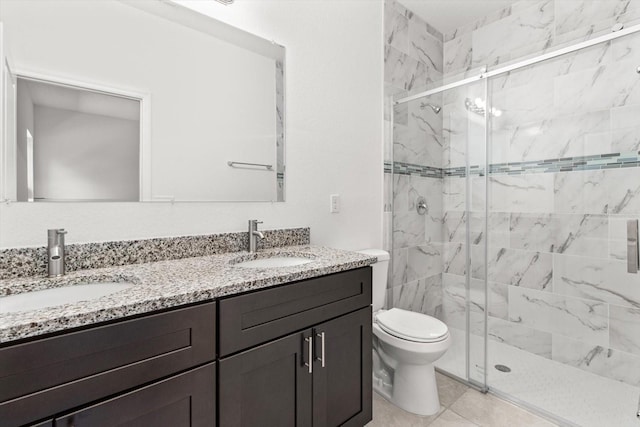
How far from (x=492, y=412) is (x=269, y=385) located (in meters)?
1.39

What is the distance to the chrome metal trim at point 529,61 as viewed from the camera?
1.74m

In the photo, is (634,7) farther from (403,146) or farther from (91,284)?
(91,284)

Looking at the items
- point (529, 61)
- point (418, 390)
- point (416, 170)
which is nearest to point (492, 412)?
point (418, 390)

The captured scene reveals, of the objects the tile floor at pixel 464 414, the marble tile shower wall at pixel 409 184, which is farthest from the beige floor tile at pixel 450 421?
the marble tile shower wall at pixel 409 184

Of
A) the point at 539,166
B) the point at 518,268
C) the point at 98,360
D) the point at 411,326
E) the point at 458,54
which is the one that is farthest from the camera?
the point at 458,54

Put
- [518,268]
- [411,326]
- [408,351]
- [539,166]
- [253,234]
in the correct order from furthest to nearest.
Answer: [518,268] < [539,166] < [411,326] < [408,351] < [253,234]

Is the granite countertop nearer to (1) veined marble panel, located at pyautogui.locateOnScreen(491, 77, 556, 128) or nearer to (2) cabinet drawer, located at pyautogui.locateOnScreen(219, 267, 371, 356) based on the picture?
(2) cabinet drawer, located at pyautogui.locateOnScreen(219, 267, 371, 356)

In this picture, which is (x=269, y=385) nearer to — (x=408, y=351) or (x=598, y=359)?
(x=408, y=351)

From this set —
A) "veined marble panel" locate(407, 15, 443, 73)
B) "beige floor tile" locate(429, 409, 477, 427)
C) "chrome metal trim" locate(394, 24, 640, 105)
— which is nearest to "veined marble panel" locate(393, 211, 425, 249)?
"chrome metal trim" locate(394, 24, 640, 105)

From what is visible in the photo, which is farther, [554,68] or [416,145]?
[416,145]

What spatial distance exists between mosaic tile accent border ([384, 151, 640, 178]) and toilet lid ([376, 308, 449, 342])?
100 cm

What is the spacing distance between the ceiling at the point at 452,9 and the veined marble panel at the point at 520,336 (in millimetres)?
2314

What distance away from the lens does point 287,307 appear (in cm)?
116

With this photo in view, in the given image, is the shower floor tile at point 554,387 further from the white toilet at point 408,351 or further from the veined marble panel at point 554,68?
the veined marble panel at point 554,68
